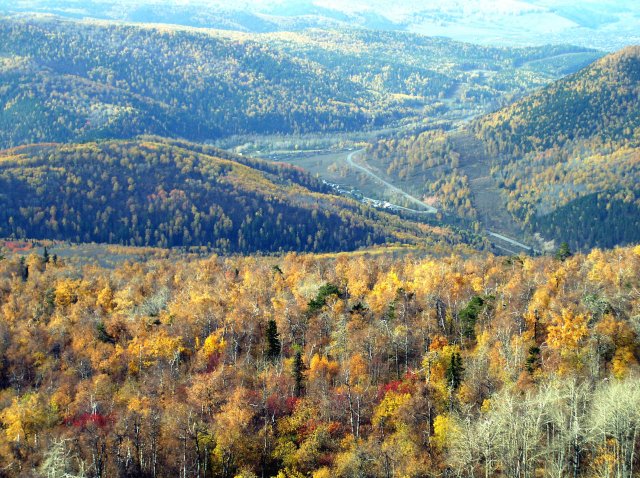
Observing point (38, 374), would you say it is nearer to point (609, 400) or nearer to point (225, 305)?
point (225, 305)

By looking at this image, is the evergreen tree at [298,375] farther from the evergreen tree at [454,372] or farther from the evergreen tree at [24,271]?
the evergreen tree at [24,271]

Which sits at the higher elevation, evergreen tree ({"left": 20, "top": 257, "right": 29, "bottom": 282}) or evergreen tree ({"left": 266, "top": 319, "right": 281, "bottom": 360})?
evergreen tree ({"left": 266, "top": 319, "right": 281, "bottom": 360})

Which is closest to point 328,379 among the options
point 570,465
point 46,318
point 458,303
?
point 458,303

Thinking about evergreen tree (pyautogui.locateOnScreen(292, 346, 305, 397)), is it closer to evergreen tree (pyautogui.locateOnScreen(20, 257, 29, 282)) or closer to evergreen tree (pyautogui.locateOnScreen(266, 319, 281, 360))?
evergreen tree (pyautogui.locateOnScreen(266, 319, 281, 360))

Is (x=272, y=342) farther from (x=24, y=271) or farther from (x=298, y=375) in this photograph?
(x=24, y=271)

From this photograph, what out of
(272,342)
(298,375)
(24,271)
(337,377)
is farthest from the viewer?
(24,271)

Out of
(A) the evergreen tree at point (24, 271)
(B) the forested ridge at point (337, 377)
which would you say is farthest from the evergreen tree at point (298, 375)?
(A) the evergreen tree at point (24, 271)

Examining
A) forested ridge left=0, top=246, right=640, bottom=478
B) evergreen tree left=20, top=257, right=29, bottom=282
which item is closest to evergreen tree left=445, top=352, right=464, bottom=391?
forested ridge left=0, top=246, right=640, bottom=478

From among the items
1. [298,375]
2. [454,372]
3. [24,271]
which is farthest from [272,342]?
[24,271]
